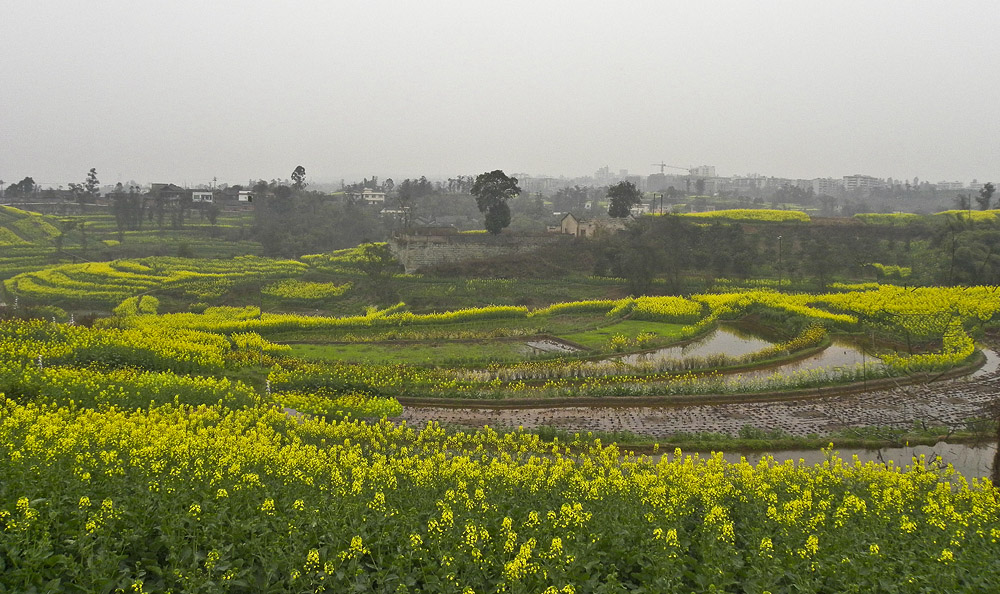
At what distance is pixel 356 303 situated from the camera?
98.9 ft

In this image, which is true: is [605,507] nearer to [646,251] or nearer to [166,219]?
[646,251]

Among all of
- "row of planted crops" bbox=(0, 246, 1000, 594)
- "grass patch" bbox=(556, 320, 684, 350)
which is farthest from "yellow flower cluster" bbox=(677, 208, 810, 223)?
"row of planted crops" bbox=(0, 246, 1000, 594)

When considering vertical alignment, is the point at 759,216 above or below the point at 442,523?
above

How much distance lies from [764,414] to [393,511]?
10290 mm

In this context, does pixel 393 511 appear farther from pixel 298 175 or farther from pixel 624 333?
pixel 298 175

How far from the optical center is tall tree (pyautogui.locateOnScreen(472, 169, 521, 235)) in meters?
38.4

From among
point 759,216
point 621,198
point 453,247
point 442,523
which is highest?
point 621,198

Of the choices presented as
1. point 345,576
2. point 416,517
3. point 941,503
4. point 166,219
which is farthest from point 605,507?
point 166,219

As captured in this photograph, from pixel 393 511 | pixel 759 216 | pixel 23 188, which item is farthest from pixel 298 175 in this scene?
pixel 393 511

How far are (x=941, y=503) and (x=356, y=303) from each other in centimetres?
2564

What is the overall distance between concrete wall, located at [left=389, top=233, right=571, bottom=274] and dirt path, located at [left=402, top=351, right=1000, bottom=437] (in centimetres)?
2324

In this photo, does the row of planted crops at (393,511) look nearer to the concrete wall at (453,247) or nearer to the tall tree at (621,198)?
the concrete wall at (453,247)

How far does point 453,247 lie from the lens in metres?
37.6

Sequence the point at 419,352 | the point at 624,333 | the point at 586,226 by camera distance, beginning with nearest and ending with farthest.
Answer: the point at 419,352
the point at 624,333
the point at 586,226
